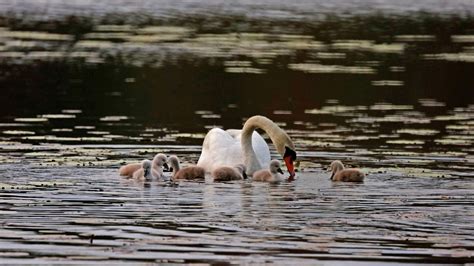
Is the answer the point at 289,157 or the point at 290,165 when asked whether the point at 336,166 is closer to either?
the point at 290,165

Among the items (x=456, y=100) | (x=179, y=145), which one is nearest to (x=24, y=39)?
(x=456, y=100)

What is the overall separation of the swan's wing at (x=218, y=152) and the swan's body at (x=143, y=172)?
1.44 metres

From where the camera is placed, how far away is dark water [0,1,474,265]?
49.3ft

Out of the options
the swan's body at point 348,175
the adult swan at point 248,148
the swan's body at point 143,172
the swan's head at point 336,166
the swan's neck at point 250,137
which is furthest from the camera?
the swan's neck at point 250,137

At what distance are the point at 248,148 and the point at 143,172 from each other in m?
2.31

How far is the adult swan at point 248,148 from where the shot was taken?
2114cm

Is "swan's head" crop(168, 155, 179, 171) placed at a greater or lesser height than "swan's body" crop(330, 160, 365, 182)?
lesser

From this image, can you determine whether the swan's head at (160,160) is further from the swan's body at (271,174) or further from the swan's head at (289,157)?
the swan's head at (289,157)

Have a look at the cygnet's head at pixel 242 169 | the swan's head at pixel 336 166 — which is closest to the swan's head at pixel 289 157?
the cygnet's head at pixel 242 169

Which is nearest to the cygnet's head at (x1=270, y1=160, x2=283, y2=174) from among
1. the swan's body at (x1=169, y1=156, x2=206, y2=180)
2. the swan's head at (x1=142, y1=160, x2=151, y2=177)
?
the swan's body at (x1=169, y1=156, x2=206, y2=180)

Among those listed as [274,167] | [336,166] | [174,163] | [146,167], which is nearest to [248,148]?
[274,167]

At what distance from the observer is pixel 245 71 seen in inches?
1426

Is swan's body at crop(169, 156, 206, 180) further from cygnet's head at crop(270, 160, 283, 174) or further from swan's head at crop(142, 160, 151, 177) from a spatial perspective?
cygnet's head at crop(270, 160, 283, 174)

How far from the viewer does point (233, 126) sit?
27.4 m
